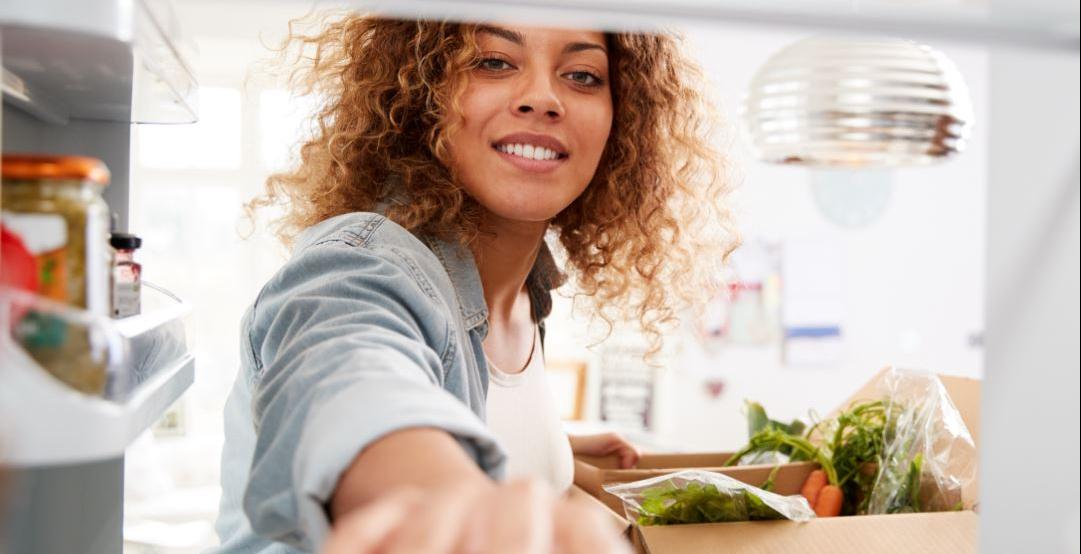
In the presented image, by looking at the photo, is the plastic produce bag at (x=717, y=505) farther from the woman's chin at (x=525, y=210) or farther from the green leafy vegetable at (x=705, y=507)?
the woman's chin at (x=525, y=210)

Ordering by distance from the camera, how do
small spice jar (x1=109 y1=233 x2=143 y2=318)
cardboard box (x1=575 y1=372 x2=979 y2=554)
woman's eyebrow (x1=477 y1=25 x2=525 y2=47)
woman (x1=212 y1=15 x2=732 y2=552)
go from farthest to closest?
woman's eyebrow (x1=477 y1=25 x2=525 y2=47), cardboard box (x1=575 y1=372 x2=979 y2=554), small spice jar (x1=109 y1=233 x2=143 y2=318), woman (x1=212 y1=15 x2=732 y2=552)

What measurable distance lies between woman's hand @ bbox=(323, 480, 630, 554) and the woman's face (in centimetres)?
83

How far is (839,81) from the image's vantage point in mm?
829

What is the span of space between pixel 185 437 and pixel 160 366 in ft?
17.7

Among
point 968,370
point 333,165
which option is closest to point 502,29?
point 333,165

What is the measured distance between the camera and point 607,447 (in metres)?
1.68

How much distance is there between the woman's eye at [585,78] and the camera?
1308 millimetres

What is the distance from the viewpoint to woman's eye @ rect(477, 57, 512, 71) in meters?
1.24

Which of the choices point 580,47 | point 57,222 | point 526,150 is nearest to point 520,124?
point 526,150

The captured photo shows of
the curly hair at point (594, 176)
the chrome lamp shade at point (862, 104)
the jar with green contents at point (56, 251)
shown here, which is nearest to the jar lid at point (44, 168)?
the jar with green contents at point (56, 251)

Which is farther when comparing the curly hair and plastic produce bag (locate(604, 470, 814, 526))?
the curly hair

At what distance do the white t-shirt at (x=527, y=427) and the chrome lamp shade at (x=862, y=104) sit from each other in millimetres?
612

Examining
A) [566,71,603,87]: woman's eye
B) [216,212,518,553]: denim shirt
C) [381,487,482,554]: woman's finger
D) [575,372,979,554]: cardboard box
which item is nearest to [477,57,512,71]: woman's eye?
[566,71,603,87]: woman's eye

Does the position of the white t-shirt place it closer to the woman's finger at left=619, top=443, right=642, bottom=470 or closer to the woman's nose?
the woman's finger at left=619, top=443, right=642, bottom=470
